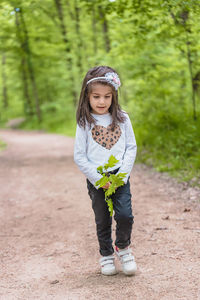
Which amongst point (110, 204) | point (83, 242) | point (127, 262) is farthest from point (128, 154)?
point (83, 242)

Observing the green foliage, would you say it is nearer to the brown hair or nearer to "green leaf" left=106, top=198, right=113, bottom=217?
"green leaf" left=106, top=198, right=113, bottom=217

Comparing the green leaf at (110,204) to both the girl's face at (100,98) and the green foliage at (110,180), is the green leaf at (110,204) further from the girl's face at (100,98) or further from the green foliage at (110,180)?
the girl's face at (100,98)

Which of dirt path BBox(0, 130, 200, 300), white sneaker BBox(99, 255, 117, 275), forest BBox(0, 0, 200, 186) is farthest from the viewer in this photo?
forest BBox(0, 0, 200, 186)

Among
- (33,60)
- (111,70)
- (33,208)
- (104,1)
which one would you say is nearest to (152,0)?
(104,1)

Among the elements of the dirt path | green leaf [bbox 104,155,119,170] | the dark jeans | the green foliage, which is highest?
green leaf [bbox 104,155,119,170]

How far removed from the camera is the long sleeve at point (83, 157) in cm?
290

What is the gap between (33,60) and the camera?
2411cm

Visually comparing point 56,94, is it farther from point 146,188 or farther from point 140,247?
point 140,247

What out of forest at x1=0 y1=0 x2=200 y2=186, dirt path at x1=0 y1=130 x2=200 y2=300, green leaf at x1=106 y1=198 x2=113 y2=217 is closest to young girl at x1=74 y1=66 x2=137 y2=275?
green leaf at x1=106 y1=198 x2=113 y2=217

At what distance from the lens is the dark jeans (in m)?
2.90

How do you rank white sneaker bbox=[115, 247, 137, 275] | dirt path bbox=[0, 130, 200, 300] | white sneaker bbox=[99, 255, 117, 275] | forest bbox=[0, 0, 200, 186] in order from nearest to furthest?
dirt path bbox=[0, 130, 200, 300]
white sneaker bbox=[115, 247, 137, 275]
white sneaker bbox=[99, 255, 117, 275]
forest bbox=[0, 0, 200, 186]

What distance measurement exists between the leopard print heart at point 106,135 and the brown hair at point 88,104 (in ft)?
0.20

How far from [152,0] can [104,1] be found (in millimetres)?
1117

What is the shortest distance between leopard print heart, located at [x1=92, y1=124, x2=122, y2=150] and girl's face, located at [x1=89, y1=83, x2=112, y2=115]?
0.51 feet
